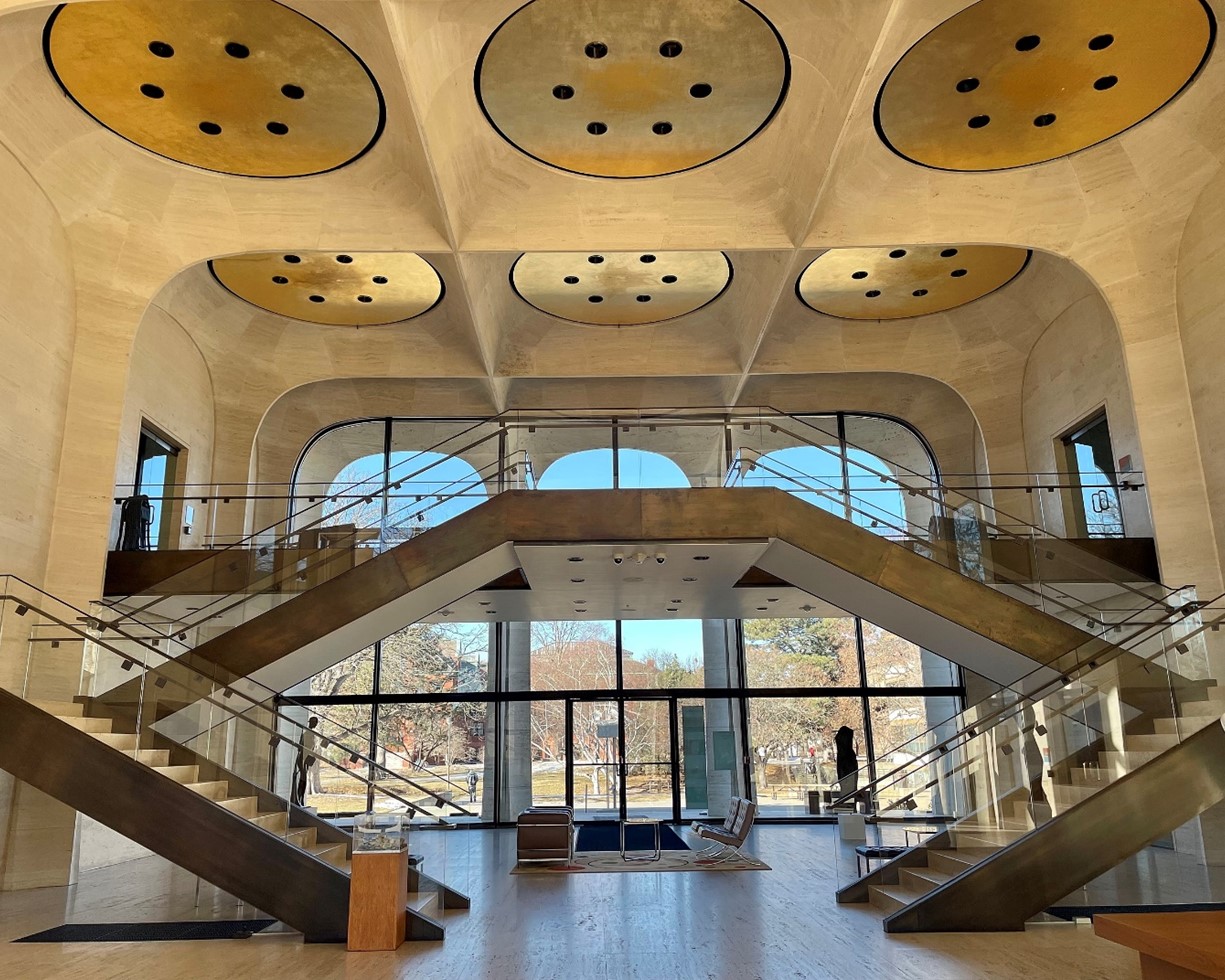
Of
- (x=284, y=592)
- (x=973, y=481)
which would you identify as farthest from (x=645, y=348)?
(x=284, y=592)

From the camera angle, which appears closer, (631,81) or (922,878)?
(922,878)

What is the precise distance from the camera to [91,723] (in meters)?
8.74

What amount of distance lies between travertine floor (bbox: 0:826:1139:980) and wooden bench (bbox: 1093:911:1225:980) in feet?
5.57

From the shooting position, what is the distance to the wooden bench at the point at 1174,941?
3961mm

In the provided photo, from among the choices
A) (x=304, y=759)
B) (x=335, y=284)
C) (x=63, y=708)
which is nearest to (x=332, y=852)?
(x=304, y=759)

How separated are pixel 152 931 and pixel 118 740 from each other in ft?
5.53

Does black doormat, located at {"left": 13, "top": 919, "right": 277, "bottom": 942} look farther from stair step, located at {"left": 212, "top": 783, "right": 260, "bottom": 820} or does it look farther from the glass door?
the glass door

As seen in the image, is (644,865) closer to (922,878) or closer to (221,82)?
(922,878)

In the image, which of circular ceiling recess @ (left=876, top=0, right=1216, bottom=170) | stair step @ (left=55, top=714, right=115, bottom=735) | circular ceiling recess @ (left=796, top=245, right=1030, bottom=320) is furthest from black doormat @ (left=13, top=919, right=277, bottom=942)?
circular ceiling recess @ (left=796, top=245, right=1030, bottom=320)

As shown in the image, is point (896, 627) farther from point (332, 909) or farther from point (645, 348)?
point (332, 909)

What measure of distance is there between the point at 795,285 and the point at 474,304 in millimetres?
5302

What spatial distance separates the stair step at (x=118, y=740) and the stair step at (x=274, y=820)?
128 cm

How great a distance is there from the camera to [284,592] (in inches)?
454

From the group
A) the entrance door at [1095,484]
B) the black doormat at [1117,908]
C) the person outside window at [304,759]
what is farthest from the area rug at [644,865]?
the entrance door at [1095,484]
